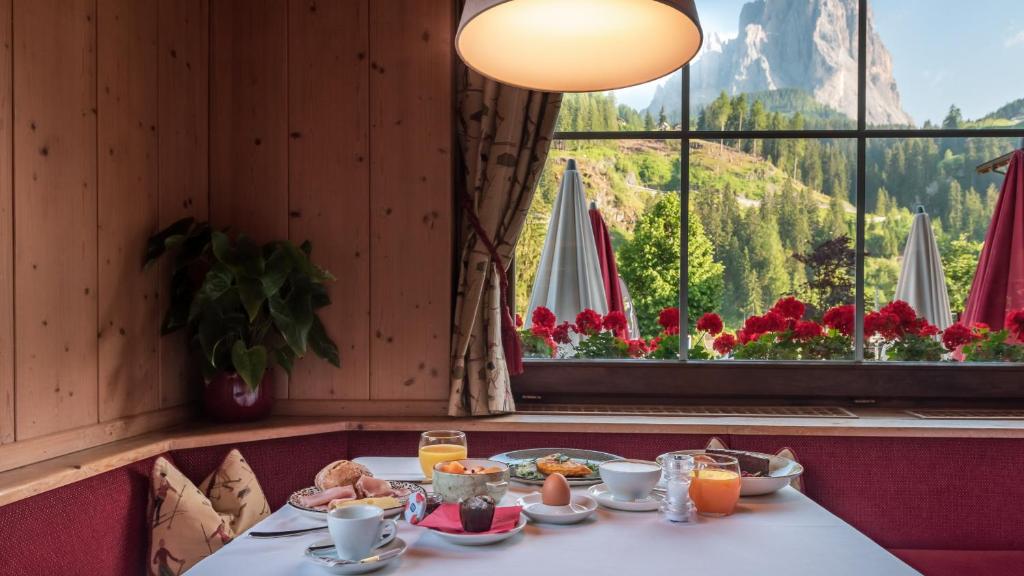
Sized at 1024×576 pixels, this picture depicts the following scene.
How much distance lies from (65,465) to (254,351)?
0.63 m

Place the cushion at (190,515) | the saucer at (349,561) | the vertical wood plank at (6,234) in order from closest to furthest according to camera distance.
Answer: the saucer at (349,561) < the vertical wood plank at (6,234) < the cushion at (190,515)

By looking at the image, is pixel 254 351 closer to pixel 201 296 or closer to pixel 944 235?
pixel 201 296

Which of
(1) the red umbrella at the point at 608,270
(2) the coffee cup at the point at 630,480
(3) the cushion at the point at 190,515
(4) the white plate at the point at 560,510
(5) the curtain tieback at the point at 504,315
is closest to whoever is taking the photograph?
(4) the white plate at the point at 560,510

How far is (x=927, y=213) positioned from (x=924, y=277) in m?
0.24

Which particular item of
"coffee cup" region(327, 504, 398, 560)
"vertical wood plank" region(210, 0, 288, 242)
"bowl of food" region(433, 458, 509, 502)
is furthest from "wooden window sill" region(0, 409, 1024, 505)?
"coffee cup" region(327, 504, 398, 560)

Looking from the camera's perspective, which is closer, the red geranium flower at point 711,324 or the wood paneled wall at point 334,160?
the wood paneled wall at point 334,160

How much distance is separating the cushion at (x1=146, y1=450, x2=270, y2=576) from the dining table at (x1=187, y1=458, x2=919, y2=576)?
2.03 ft

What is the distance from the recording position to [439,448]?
165cm

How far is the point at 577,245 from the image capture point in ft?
9.57

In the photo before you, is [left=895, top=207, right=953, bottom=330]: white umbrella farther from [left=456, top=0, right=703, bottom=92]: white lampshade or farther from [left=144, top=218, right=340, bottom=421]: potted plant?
[left=144, top=218, right=340, bottom=421]: potted plant

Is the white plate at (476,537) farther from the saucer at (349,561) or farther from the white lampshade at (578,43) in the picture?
the white lampshade at (578,43)

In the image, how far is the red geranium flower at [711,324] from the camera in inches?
112

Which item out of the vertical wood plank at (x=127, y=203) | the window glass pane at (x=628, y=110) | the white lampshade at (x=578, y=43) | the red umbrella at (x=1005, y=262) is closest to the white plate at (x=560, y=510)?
the white lampshade at (x=578, y=43)

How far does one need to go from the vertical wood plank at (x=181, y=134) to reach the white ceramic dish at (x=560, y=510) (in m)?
1.50
